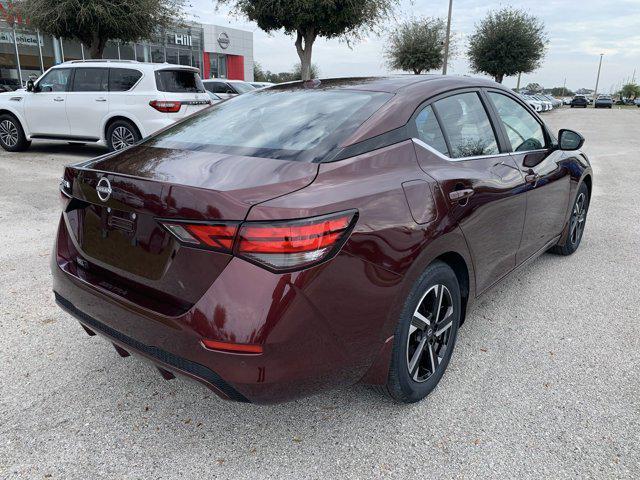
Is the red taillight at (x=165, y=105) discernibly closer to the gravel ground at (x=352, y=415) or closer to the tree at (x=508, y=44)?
the gravel ground at (x=352, y=415)

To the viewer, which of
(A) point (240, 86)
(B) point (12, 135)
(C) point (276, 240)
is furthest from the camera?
(A) point (240, 86)

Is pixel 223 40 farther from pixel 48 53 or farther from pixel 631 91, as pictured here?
pixel 631 91

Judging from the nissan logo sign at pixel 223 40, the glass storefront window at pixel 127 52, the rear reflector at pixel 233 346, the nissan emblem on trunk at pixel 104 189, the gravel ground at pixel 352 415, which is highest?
the nissan logo sign at pixel 223 40

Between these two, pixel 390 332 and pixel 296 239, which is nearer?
pixel 296 239

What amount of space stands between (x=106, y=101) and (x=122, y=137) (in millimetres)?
714

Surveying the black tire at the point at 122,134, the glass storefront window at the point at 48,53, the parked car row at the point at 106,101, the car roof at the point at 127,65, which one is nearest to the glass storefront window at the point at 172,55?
the glass storefront window at the point at 48,53

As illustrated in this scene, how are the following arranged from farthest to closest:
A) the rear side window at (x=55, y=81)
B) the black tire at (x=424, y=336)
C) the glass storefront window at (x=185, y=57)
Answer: the glass storefront window at (x=185, y=57), the rear side window at (x=55, y=81), the black tire at (x=424, y=336)

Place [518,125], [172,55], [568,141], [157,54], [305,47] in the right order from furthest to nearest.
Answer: [172,55] → [157,54] → [305,47] → [568,141] → [518,125]

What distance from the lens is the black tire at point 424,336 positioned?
89.2 inches

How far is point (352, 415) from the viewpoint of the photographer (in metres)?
2.47

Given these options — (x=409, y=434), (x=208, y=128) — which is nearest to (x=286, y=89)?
(x=208, y=128)

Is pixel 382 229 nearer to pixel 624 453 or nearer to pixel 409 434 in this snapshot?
pixel 409 434

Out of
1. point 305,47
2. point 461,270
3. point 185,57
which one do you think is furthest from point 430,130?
point 185,57

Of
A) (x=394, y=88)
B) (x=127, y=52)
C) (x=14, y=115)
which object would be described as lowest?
(x=14, y=115)
